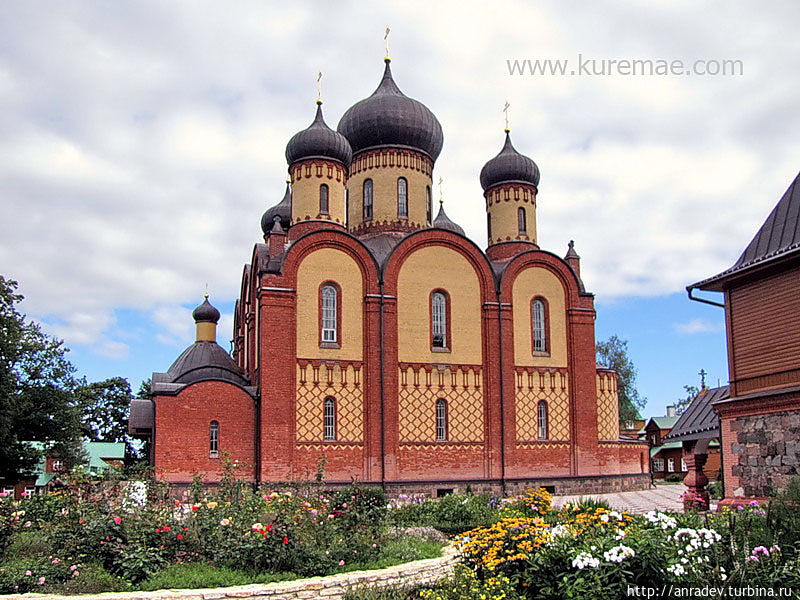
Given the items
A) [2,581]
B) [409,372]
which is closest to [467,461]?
[409,372]

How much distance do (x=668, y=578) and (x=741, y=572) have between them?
2.27 feet

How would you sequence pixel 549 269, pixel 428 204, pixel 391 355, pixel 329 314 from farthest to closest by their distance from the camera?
pixel 428 204
pixel 549 269
pixel 391 355
pixel 329 314

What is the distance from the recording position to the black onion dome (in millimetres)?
28844

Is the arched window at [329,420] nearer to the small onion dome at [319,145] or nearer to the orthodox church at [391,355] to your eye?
the orthodox church at [391,355]

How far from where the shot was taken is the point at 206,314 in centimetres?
2903

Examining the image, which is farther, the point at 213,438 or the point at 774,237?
the point at 213,438

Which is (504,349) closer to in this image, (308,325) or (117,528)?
(308,325)

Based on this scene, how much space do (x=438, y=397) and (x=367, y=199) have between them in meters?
8.02

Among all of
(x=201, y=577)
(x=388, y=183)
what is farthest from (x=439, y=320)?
(x=201, y=577)

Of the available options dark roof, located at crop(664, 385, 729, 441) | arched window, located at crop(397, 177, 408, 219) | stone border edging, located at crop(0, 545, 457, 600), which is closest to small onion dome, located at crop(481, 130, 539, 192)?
arched window, located at crop(397, 177, 408, 219)

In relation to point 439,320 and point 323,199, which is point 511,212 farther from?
point 323,199

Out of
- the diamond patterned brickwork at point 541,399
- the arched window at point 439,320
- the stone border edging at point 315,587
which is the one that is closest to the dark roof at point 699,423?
the diamond patterned brickwork at point 541,399

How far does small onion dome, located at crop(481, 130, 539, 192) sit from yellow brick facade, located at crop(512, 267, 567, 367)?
172 inches

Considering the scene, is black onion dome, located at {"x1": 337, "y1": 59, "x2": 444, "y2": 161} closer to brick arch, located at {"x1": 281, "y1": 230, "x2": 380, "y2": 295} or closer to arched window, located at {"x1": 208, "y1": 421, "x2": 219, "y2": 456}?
brick arch, located at {"x1": 281, "y1": 230, "x2": 380, "y2": 295}
